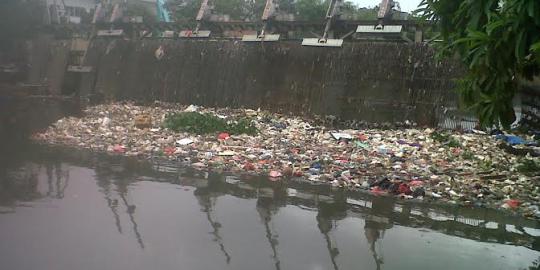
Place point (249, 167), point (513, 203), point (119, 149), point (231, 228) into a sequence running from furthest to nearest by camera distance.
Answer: point (119, 149), point (249, 167), point (513, 203), point (231, 228)

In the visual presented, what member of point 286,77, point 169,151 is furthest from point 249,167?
point 286,77

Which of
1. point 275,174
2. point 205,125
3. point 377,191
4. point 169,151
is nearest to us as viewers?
point 377,191

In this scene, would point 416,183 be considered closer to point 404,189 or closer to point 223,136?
point 404,189

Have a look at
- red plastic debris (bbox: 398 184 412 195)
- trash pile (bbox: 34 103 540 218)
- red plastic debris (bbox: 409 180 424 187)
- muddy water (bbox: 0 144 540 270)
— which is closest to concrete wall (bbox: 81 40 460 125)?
trash pile (bbox: 34 103 540 218)

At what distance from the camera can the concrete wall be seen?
928 cm

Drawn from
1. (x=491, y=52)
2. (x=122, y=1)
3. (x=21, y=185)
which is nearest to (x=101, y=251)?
(x=21, y=185)

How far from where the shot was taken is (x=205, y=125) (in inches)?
347

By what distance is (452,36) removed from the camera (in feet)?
11.4

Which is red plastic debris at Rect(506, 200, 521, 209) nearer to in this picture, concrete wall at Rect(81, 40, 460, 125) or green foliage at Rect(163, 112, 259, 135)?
concrete wall at Rect(81, 40, 460, 125)

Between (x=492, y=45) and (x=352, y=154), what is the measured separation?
4.55 meters

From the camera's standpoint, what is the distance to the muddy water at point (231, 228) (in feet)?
11.6

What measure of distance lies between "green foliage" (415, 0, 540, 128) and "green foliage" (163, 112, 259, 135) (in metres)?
5.24

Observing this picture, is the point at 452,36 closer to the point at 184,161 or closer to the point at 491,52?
the point at 491,52

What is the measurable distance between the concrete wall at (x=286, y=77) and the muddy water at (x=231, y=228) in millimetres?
4161
